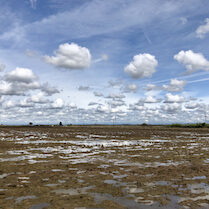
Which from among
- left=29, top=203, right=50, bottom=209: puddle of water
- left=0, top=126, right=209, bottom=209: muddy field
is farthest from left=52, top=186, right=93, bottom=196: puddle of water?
left=29, top=203, right=50, bottom=209: puddle of water

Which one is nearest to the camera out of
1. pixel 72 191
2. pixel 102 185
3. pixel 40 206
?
pixel 40 206

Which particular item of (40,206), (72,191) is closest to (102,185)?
(72,191)

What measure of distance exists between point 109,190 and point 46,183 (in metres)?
3.26

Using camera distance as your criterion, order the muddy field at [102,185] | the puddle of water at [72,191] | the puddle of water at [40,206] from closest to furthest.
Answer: the puddle of water at [40,206] < the muddy field at [102,185] < the puddle of water at [72,191]

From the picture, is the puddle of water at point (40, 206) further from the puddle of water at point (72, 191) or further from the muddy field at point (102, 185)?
the puddle of water at point (72, 191)

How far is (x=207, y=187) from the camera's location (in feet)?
34.2

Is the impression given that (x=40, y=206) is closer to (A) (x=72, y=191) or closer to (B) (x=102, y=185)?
(A) (x=72, y=191)

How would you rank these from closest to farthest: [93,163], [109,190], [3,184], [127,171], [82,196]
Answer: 1. [82,196]
2. [109,190]
3. [3,184]
4. [127,171]
5. [93,163]

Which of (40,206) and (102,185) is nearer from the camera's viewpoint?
(40,206)

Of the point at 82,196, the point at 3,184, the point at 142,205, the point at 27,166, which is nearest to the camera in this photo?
the point at 142,205

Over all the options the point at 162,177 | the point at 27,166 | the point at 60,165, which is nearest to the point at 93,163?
the point at 60,165

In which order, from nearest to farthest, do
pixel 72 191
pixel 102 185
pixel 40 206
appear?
1. pixel 40 206
2. pixel 72 191
3. pixel 102 185

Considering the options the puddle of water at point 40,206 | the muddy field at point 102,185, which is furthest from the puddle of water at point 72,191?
the puddle of water at point 40,206

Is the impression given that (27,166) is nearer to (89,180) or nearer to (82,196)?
(89,180)
